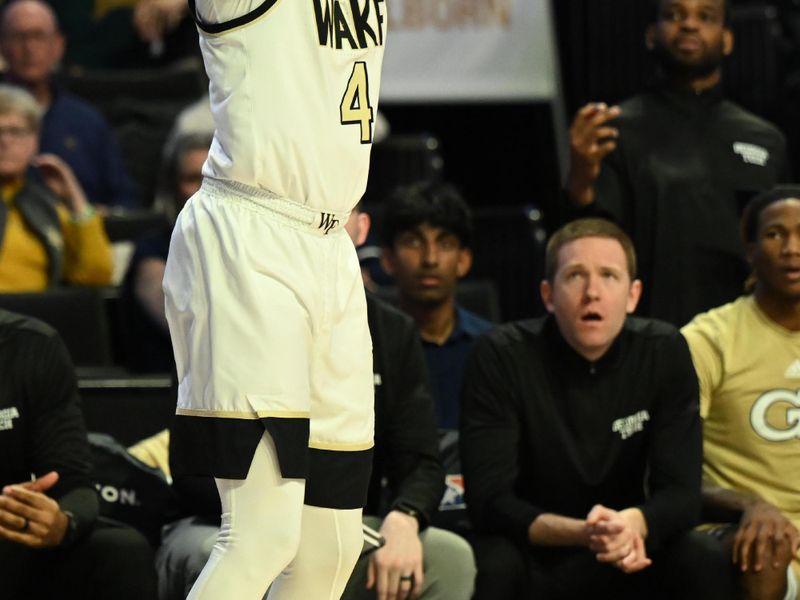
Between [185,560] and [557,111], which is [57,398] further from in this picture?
[557,111]

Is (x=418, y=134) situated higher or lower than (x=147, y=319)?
higher

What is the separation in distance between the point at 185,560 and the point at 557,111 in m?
3.47

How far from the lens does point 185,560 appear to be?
3748 millimetres

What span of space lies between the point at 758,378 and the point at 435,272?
107 centimetres

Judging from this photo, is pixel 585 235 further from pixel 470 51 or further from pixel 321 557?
pixel 470 51

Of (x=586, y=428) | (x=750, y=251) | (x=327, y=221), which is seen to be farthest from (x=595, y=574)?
(x=327, y=221)

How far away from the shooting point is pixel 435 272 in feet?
15.3

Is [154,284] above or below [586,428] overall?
above

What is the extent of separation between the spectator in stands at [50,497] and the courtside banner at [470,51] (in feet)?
10.5

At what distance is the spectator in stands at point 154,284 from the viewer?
496 centimetres

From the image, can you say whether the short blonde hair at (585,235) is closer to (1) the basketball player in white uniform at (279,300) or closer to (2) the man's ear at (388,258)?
(2) the man's ear at (388,258)

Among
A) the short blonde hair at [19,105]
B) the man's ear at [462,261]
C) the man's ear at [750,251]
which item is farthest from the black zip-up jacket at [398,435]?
the short blonde hair at [19,105]

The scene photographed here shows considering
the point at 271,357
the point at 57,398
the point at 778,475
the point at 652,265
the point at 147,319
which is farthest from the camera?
the point at 147,319

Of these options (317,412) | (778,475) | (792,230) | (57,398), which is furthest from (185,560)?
(792,230)
